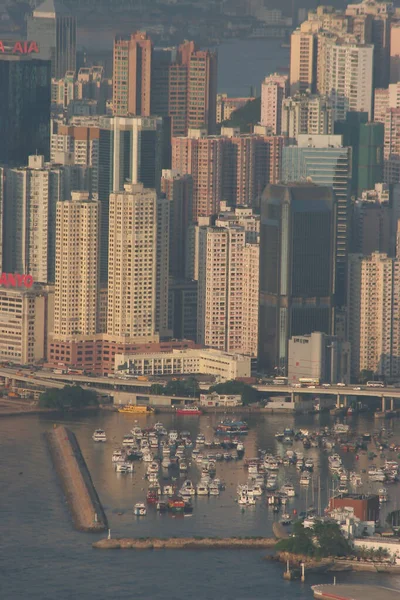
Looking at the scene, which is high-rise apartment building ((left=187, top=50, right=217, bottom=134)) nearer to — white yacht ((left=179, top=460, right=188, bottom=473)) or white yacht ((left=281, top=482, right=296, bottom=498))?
white yacht ((left=179, top=460, right=188, bottom=473))

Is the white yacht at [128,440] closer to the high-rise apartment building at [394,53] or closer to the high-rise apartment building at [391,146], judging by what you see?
the high-rise apartment building at [391,146]

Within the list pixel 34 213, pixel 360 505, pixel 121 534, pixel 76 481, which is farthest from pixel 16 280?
pixel 360 505

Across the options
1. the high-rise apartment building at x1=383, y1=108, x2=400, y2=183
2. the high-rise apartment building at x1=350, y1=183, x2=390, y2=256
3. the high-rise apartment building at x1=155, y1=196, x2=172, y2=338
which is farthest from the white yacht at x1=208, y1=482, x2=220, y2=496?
the high-rise apartment building at x1=383, y1=108, x2=400, y2=183

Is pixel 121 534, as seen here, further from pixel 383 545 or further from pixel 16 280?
pixel 16 280

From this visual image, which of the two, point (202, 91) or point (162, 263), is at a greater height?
point (202, 91)

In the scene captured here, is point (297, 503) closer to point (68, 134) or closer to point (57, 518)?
point (57, 518)

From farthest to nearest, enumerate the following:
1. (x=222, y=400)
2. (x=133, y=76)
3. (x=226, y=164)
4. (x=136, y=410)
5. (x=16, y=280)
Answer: (x=133, y=76) < (x=226, y=164) < (x=16, y=280) < (x=222, y=400) < (x=136, y=410)

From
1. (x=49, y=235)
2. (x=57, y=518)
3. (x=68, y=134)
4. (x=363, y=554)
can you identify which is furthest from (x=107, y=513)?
(x=68, y=134)
